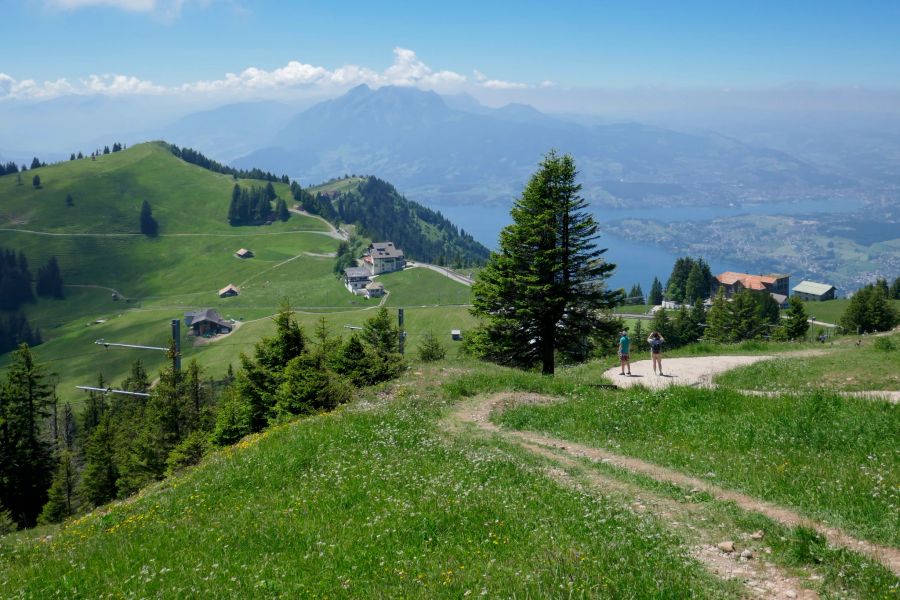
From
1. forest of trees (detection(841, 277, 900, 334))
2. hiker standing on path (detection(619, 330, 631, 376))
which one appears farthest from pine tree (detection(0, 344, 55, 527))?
forest of trees (detection(841, 277, 900, 334))

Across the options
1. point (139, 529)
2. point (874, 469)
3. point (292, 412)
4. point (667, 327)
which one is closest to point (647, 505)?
point (874, 469)

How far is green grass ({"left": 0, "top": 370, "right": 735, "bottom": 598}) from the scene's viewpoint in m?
9.25

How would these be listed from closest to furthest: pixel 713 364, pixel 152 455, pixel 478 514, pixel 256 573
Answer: pixel 256 573, pixel 478 514, pixel 713 364, pixel 152 455

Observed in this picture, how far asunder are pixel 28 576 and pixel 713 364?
30.7 meters

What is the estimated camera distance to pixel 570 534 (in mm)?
10758

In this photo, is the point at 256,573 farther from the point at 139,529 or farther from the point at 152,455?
the point at 152,455

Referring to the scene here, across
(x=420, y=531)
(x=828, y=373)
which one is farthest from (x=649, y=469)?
(x=828, y=373)

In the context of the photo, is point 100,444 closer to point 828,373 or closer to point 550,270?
point 550,270

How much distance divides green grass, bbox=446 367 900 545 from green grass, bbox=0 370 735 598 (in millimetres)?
3806

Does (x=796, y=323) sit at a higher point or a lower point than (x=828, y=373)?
lower

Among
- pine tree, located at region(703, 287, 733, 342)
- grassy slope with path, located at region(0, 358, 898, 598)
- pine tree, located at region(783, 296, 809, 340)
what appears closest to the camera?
grassy slope with path, located at region(0, 358, 898, 598)

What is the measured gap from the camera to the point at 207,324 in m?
185

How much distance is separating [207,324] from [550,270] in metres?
169

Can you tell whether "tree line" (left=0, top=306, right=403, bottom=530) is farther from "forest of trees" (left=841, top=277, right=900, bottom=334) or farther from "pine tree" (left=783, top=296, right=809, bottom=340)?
"forest of trees" (left=841, top=277, right=900, bottom=334)
